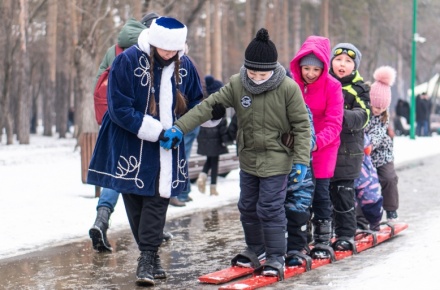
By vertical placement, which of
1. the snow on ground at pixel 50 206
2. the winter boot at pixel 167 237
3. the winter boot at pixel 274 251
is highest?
the winter boot at pixel 274 251

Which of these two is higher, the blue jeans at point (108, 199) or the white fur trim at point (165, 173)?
the white fur trim at point (165, 173)

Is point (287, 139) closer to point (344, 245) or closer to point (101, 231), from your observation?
point (344, 245)

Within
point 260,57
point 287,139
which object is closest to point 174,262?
point 287,139

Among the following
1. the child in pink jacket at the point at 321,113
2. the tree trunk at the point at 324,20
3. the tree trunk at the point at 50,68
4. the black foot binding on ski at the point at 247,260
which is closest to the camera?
the black foot binding on ski at the point at 247,260

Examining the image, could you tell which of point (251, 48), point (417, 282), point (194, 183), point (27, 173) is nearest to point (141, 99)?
point (251, 48)

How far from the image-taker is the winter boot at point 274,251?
255 inches

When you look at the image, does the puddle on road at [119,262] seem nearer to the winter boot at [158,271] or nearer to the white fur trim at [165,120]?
the winter boot at [158,271]

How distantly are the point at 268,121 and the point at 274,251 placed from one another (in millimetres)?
930

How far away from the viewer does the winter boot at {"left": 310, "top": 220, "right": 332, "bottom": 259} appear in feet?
24.0

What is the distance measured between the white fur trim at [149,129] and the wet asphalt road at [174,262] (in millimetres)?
1042

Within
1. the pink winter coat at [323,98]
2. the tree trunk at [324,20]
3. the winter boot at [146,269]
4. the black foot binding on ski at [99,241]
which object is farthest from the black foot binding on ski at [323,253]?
the tree trunk at [324,20]

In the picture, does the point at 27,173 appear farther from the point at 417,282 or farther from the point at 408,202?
the point at 417,282

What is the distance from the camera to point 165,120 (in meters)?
6.50

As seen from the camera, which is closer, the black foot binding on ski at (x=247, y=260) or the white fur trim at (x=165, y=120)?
the white fur trim at (x=165, y=120)
